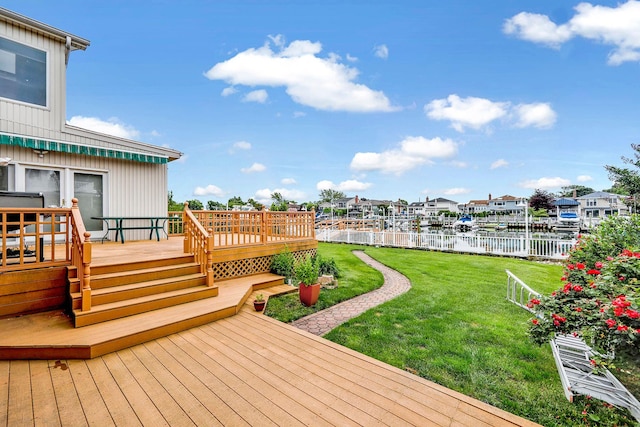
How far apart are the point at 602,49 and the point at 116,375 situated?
23.0 m

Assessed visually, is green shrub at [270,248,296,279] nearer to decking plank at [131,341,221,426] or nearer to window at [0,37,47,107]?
decking plank at [131,341,221,426]

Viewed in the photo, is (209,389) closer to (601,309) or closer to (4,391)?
(4,391)

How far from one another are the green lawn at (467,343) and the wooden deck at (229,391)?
0.57m

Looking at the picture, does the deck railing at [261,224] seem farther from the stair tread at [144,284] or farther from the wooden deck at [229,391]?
the wooden deck at [229,391]

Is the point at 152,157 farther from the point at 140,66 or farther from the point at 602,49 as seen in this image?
the point at 602,49

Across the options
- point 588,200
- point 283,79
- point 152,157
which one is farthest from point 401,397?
point 588,200

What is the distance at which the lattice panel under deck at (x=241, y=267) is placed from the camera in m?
6.31

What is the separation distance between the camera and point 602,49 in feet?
48.0

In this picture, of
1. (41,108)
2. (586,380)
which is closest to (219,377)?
(586,380)

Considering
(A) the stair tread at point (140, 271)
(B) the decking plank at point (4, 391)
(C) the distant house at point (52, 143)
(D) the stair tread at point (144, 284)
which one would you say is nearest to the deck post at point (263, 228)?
(A) the stair tread at point (140, 271)

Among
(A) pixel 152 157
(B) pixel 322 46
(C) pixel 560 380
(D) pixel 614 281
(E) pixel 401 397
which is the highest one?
(B) pixel 322 46

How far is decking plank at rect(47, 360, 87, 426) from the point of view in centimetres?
224

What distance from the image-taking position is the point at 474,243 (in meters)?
14.7

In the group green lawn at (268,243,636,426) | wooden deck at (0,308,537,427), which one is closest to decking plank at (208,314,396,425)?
wooden deck at (0,308,537,427)
